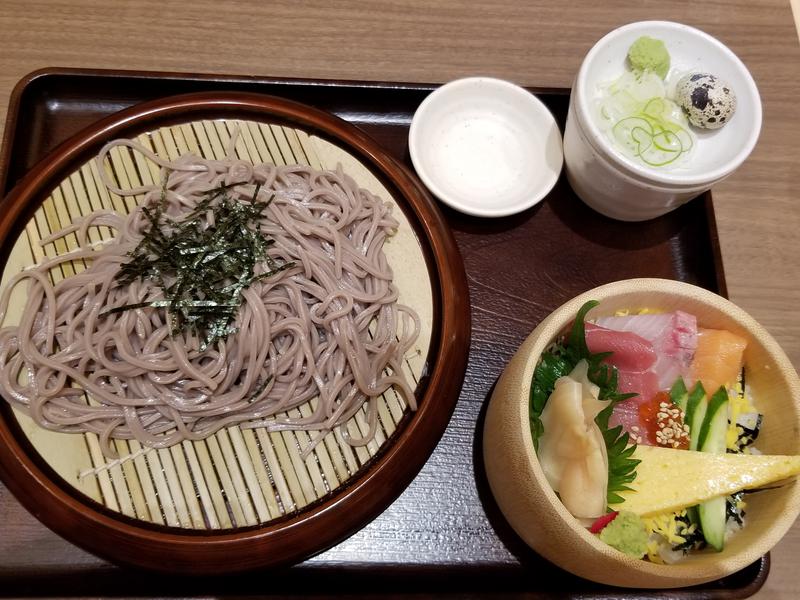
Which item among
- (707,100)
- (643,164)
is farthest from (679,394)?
(707,100)

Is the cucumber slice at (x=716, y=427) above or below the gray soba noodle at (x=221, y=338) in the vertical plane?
below

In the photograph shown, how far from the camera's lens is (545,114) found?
1950 millimetres

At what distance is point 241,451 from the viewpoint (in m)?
1.49

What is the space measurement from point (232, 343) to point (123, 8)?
1.43 metres

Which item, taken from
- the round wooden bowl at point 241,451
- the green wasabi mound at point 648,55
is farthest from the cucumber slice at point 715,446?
the green wasabi mound at point 648,55

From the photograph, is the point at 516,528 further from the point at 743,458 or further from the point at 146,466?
the point at 146,466

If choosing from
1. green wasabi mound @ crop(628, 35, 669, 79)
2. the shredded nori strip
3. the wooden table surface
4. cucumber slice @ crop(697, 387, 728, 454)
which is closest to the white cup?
green wasabi mound @ crop(628, 35, 669, 79)

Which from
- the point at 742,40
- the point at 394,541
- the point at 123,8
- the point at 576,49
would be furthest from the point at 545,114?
the point at 123,8

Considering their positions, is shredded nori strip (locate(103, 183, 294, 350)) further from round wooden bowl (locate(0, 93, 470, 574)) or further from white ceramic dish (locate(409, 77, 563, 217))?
white ceramic dish (locate(409, 77, 563, 217))

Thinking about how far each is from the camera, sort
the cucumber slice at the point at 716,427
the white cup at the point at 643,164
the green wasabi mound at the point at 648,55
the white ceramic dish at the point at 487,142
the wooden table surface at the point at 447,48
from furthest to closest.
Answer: the wooden table surface at the point at 447,48 < the white ceramic dish at the point at 487,142 < the green wasabi mound at the point at 648,55 < the white cup at the point at 643,164 < the cucumber slice at the point at 716,427

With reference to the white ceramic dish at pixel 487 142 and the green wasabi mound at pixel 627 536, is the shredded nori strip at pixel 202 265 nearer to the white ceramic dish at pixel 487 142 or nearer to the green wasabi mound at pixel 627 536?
the white ceramic dish at pixel 487 142

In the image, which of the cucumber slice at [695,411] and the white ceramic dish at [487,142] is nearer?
the cucumber slice at [695,411]

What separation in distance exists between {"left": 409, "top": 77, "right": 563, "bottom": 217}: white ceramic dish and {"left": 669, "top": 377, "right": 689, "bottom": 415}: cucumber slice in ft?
2.34

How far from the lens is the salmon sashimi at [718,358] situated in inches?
54.0
